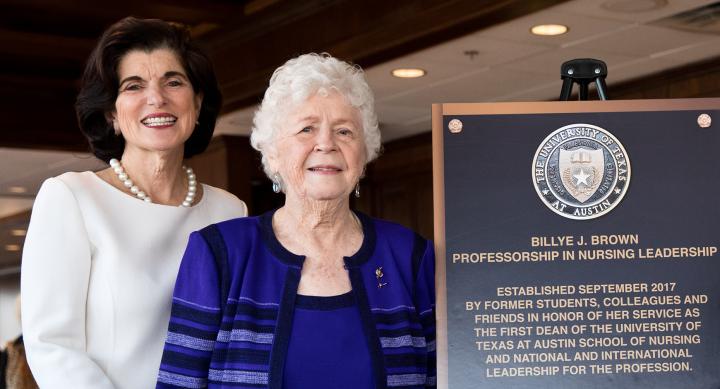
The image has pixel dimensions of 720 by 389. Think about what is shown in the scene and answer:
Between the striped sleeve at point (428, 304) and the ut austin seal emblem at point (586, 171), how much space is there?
0.32 metres

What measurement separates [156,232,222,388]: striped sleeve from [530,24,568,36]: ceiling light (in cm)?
377

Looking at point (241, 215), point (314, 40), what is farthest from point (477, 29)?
point (241, 215)

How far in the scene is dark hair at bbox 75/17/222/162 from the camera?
2.55m

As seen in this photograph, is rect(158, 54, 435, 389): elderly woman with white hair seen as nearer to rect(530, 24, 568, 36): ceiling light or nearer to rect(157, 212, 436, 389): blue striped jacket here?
rect(157, 212, 436, 389): blue striped jacket

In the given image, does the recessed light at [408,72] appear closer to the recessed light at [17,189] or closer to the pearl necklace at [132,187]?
the pearl necklace at [132,187]

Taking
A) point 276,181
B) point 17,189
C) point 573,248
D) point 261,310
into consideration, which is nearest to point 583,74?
point 573,248

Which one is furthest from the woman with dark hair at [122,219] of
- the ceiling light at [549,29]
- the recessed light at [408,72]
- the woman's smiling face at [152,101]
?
the recessed light at [408,72]

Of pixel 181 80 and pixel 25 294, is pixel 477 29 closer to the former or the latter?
pixel 181 80

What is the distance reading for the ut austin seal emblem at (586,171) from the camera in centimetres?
235

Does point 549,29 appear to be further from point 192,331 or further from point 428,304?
point 192,331

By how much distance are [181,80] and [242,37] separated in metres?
4.67

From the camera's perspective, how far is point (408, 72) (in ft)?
22.5

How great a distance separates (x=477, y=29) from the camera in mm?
Answer: 5664

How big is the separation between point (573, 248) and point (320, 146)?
0.60m
